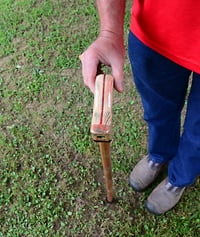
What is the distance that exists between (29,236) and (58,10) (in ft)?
8.19

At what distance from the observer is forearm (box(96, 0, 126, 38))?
1.08 meters

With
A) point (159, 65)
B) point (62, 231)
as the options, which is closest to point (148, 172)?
point (62, 231)

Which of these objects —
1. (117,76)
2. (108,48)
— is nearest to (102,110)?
(117,76)

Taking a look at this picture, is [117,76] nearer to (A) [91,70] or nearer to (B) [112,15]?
(A) [91,70]

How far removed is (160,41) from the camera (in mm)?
1089

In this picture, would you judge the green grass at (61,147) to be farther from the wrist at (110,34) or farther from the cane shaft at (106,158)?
the wrist at (110,34)

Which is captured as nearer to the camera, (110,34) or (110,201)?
(110,34)

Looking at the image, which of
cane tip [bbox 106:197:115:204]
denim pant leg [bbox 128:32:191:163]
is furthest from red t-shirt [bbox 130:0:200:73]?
cane tip [bbox 106:197:115:204]

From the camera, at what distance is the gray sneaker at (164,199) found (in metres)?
1.73

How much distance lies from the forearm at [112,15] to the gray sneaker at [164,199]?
3.70 ft

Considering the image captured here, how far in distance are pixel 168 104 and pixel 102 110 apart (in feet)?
1.96

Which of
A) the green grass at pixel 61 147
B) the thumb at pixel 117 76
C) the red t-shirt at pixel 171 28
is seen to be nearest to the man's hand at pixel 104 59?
the thumb at pixel 117 76

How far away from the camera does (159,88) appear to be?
1274mm

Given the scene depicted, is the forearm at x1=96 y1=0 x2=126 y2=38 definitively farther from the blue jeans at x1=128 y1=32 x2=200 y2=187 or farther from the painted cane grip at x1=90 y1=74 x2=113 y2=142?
the painted cane grip at x1=90 y1=74 x2=113 y2=142
